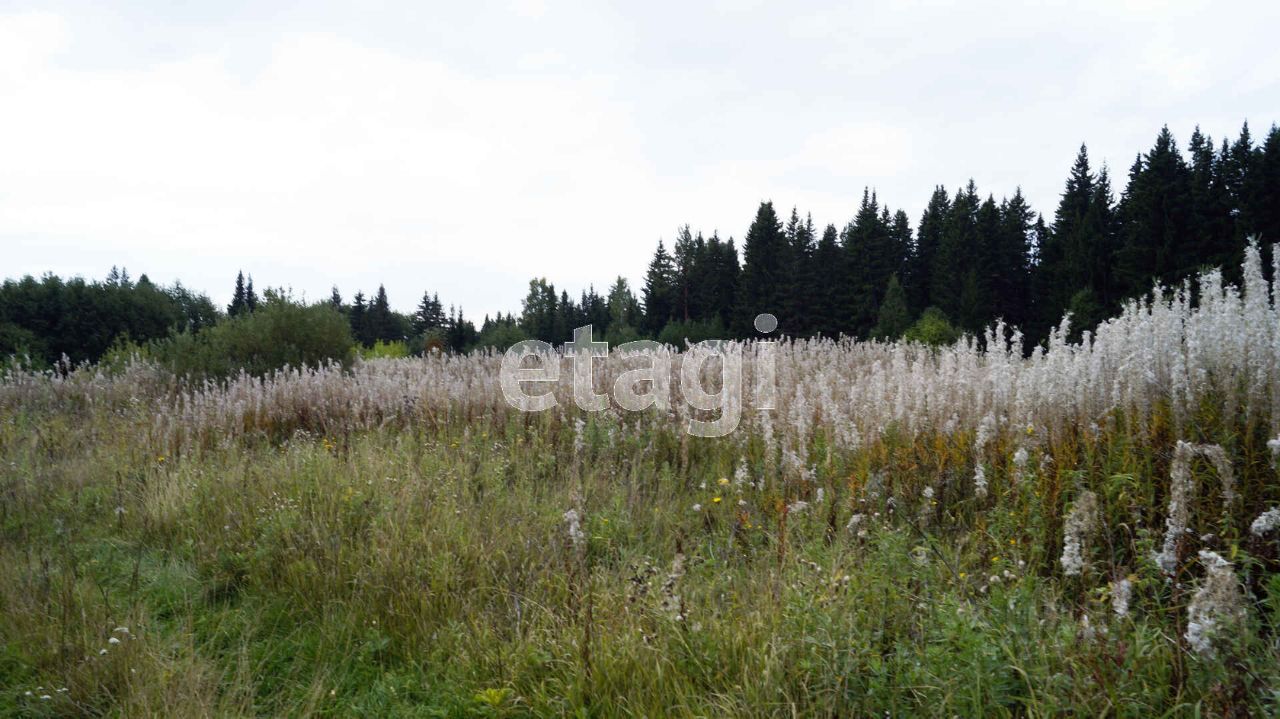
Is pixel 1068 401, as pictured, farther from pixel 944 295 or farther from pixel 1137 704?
pixel 944 295

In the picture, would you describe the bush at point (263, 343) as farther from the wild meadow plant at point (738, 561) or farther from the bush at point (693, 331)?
the bush at point (693, 331)

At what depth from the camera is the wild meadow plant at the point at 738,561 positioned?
2219mm

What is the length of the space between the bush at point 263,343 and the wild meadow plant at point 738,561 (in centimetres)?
620

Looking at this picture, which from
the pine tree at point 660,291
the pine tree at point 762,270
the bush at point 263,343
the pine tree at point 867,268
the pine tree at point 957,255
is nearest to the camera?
the bush at point 263,343

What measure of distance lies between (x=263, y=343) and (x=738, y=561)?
11935 mm

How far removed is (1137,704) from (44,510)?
22.8ft

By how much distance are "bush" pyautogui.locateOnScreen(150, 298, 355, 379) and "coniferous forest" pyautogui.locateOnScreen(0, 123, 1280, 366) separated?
1460 centimetres

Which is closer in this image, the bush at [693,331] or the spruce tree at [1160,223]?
the spruce tree at [1160,223]

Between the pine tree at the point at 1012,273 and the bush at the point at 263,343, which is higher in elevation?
the pine tree at the point at 1012,273

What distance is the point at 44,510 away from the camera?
16.9 ft

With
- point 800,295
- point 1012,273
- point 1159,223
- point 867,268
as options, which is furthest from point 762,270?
point 1159,223

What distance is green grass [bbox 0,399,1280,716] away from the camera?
2.20 meters

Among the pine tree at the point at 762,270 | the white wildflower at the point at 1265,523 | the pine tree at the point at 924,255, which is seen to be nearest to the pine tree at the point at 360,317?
the pine tree at the point at 762,270

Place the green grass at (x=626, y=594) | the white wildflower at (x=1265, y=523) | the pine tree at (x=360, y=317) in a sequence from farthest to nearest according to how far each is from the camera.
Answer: the pine tree at (x=360, y=317) < the green grass at (x=626, y=594) < the white wildflower at (x=1265, y=523)
